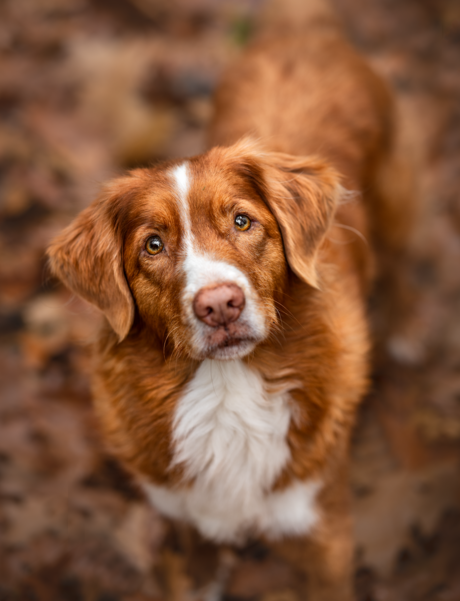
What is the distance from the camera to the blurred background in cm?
354

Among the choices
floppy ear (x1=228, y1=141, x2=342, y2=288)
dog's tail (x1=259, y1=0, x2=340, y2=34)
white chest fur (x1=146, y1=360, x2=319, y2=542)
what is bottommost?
white chest fur (x1=146, y1=360, x2=319, y2=542)

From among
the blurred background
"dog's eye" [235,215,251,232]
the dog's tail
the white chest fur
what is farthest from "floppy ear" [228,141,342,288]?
the dog's tail

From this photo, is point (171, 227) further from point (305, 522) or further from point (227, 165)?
point (305, 522)

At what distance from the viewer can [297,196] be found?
113 inches

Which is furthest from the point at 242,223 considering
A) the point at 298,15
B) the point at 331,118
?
the point at 298,15

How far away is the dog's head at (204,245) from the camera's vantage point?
2.42 m

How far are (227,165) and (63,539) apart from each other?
274 cm

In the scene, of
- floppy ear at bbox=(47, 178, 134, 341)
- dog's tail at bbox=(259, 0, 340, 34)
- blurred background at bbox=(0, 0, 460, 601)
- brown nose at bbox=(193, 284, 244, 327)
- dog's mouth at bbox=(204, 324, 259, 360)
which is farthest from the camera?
dog's tail at bbox=(259, 0, 340, 34)

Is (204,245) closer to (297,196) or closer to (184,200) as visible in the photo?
(184,200)

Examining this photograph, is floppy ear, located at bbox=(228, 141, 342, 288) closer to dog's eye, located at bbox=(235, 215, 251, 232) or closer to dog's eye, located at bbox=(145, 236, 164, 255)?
dog's eye, located at bbox=(235, 215, 251, 232)

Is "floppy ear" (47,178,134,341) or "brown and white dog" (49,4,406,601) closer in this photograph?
"brown and white dog" (49,4,406,601)

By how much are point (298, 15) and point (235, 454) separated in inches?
148

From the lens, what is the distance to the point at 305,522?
117 inches

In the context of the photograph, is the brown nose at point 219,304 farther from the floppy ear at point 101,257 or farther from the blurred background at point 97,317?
the blurred background at point 97,317
